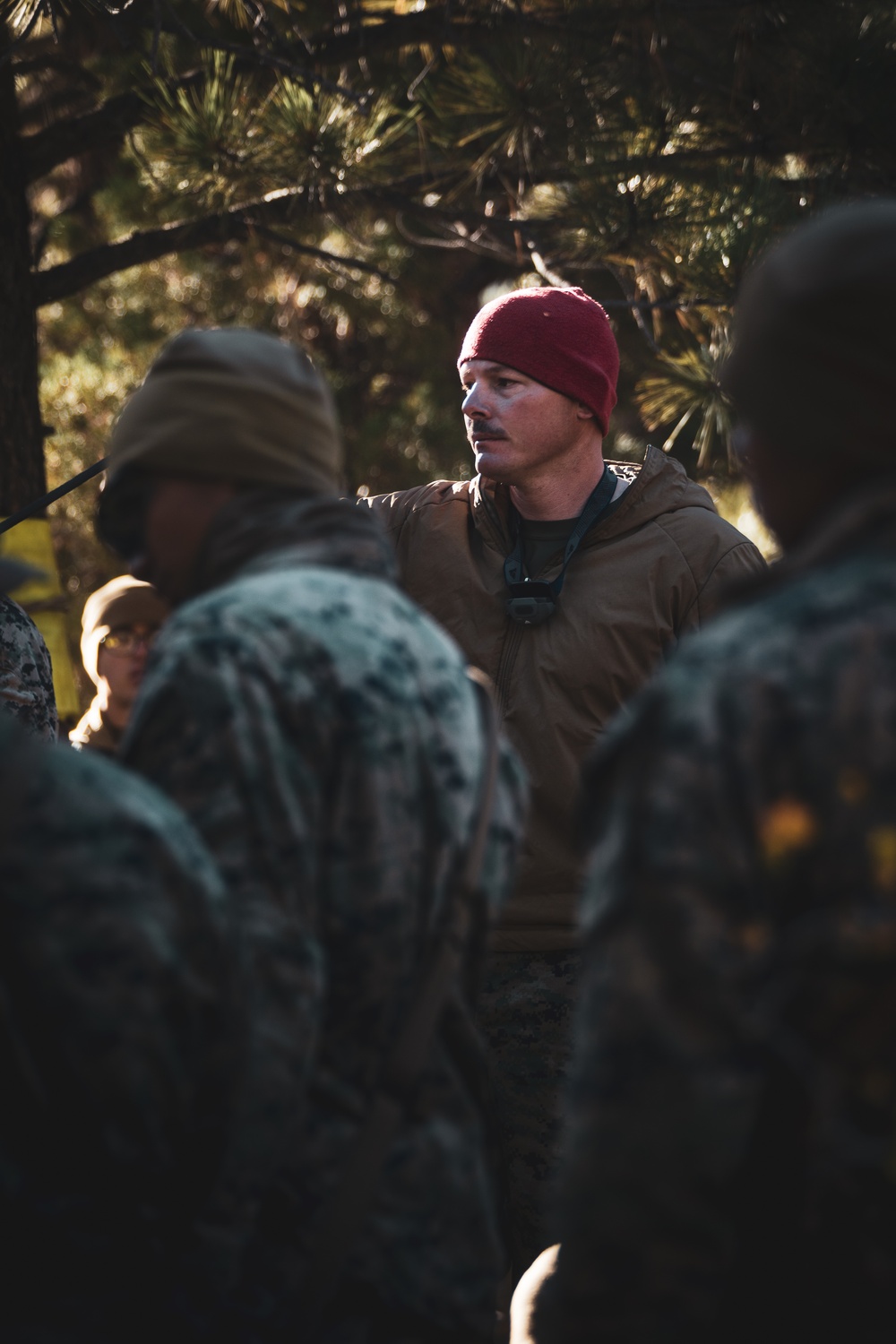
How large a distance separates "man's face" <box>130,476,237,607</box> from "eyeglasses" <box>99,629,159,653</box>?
1955 millimetres

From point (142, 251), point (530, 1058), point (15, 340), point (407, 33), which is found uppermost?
point (407, 33)

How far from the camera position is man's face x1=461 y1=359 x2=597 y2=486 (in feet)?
10.7

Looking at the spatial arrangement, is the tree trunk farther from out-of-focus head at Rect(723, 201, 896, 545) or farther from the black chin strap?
out-of-focus head at Rect(723, 201, 896, 545)

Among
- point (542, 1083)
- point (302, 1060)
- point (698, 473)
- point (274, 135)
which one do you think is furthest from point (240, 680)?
point (698, 473)

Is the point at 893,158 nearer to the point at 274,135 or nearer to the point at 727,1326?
the point at 274,135

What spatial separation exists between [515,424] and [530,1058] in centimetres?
140

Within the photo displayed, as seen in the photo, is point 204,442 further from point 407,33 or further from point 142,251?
point 142,251

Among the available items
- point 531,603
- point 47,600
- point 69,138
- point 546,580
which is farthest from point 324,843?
point 69,138

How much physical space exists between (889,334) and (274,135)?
3109 mm

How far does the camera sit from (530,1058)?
3.05 m

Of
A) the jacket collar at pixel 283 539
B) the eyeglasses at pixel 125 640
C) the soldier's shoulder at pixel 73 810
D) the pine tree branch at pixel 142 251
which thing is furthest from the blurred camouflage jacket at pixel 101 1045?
the pine tree branch at pixel 142 251

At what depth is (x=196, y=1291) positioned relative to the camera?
1367 millimetres

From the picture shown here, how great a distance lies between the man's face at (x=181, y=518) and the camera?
5.32 feet

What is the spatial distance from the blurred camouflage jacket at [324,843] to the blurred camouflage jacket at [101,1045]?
6cm
